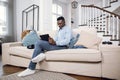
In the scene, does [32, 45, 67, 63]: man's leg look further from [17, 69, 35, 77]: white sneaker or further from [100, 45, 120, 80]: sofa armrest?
[100, 45, 120, 80]: sofa armrest

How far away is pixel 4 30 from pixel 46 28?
1933mm

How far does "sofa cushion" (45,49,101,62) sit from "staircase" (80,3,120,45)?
246 cm

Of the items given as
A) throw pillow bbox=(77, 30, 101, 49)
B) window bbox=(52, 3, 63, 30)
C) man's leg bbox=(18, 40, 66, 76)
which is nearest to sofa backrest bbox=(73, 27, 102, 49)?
throw pillow bbox=(77, 30, 101, 49)

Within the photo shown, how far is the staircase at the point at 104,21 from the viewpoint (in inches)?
179

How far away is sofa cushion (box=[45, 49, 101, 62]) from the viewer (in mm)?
2153

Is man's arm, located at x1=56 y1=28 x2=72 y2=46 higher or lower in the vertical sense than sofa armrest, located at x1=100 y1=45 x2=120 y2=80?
higher

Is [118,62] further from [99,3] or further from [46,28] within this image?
[99,3]

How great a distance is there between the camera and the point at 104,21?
5316 millimetres

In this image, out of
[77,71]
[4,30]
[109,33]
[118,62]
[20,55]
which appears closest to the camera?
[118,62]

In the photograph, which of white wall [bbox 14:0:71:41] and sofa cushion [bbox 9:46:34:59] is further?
white wall [bbox 14:0:71:41]

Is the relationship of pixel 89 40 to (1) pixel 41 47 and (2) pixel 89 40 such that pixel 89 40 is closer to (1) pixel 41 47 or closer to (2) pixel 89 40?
(2) pixel 89 40

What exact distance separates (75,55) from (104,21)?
3.42 meters

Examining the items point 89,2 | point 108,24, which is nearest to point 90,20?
point 108,24

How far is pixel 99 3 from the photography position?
302 inches
